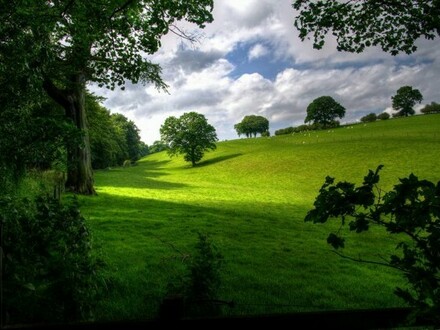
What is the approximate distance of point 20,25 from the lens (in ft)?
23.2

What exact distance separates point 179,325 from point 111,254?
8.92 meters

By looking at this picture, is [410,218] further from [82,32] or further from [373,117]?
[373,117]

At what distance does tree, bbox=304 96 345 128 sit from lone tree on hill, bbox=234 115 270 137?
40567 mm

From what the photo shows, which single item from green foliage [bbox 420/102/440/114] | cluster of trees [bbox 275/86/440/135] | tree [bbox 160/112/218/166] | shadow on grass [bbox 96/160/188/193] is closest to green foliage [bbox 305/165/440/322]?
shadow on grass [bbox 96/160/188/193]

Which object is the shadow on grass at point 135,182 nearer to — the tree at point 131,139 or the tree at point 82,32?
the tree at point 82,32

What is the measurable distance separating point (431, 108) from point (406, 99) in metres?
11.6

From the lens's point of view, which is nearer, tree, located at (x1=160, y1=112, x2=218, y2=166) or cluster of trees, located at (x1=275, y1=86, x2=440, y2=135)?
tree, located at (x1=160, y1=112, x2=218, y2=166)

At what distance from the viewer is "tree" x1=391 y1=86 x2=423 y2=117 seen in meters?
133

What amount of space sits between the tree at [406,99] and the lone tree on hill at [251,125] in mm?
61253

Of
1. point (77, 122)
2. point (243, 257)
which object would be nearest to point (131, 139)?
point (77, 122)

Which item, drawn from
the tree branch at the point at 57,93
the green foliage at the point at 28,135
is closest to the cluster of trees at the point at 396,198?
the green foliage at the point at 28,135

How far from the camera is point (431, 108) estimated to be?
123500 millimetres

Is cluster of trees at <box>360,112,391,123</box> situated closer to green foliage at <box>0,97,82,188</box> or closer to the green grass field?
the green grass field

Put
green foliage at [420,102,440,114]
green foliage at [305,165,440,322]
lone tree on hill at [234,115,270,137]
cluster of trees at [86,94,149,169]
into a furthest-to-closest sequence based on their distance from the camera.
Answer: lone tree on hill at [234,115,270,137] → green foliage at [420,102,440,114] → cluster of trees at [86,94,149,169] → green foliage at [305,165,440,322]
